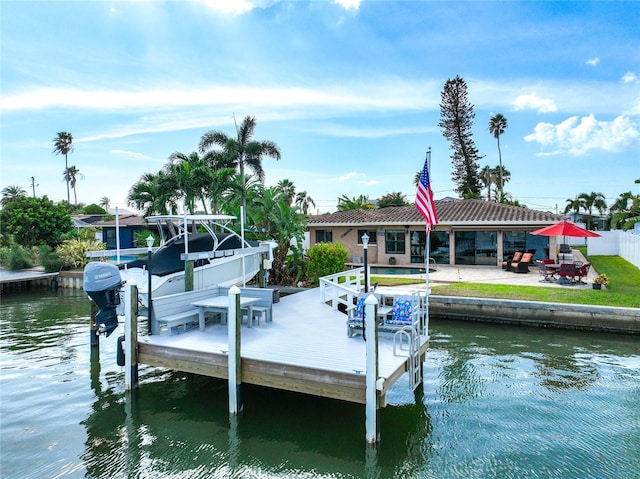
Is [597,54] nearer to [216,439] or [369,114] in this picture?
[369,114]

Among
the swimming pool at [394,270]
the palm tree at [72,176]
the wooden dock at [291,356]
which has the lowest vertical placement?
the swimming pool at [394,270]

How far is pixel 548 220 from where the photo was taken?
20.7 meters

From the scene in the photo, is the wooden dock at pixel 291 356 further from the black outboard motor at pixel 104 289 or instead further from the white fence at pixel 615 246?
the white fence at pixel 615 246

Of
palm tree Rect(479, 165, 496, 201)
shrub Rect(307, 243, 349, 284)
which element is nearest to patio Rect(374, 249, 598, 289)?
shrub Rect(307, 243, 349, 284)

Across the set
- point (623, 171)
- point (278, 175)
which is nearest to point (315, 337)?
point (278, 175)

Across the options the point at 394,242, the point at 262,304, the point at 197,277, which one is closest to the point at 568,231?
the point at 394,242

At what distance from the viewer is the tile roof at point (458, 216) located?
21422mm

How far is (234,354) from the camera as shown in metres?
6.89

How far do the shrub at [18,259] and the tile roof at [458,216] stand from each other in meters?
18.3

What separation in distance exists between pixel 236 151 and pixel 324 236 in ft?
33.4

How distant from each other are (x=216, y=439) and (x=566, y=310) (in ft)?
35.6

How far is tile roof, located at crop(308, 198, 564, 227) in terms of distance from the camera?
70.3ft

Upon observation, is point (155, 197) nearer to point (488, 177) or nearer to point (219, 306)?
point (219, 306)

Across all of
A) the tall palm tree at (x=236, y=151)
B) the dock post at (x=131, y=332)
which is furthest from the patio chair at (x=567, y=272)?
the tall palm tree at (x=236, y=151)
